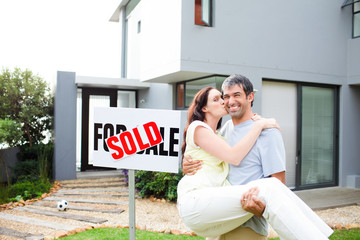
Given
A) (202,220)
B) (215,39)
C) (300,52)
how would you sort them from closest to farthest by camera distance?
1. (202,220)
2. (215,39)
3. (300,52)

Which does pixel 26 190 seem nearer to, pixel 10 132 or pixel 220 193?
pixel 10 132

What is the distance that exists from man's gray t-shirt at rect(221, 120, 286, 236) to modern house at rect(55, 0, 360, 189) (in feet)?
14.3

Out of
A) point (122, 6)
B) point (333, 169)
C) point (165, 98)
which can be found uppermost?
point (122, 6)

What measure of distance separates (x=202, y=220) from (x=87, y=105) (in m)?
8.94

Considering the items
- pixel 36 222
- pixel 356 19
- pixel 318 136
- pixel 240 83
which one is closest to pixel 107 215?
pixel 36 222

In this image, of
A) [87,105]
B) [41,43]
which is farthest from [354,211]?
[41,43]

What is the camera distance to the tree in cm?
956

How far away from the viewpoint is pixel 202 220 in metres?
1.94

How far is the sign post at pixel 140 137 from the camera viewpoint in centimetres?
234

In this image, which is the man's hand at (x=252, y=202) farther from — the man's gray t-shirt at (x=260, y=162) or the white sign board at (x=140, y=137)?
the white sign board at (x=140, y=137)

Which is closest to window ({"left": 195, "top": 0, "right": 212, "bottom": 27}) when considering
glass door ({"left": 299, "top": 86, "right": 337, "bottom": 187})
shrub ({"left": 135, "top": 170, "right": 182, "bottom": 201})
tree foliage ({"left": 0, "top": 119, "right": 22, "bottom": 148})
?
glass door ({"left": 299, "top": 86, "right": 337, "bottom": 187})

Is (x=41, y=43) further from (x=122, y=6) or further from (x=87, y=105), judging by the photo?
(x=87, y=105)

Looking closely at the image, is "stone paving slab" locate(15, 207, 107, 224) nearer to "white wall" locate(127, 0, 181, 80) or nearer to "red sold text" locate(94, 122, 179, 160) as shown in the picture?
"white wall" locate(127, 0, 181, 80)

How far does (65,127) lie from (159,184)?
12.7ft
